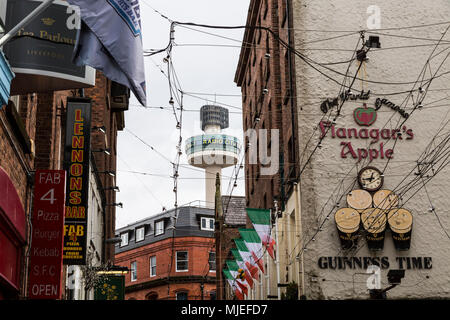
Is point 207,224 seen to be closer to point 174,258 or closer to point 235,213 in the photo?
point 174,258

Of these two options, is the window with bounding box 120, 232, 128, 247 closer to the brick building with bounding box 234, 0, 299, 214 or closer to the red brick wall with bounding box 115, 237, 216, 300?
the red brick wall with bounding box 115, 237, 216, 300

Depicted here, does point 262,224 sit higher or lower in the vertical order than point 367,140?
lower

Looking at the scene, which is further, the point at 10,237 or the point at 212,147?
the point at 212,147

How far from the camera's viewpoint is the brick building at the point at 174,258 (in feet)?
204

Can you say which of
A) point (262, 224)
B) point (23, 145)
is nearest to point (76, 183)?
point (23, 145)

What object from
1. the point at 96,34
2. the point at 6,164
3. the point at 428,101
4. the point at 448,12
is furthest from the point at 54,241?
the point at 448,12

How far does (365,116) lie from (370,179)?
2343mm

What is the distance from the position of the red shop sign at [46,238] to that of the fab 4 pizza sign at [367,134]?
13.0 meters

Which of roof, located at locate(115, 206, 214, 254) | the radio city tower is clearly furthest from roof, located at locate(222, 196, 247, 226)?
the radio city tower

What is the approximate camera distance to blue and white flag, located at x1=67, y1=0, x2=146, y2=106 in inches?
361

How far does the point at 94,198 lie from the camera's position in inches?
1091

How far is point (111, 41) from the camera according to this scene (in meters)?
9.34

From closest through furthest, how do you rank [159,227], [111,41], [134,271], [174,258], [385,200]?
[111,41]
[385,200]
[174,258]
[159,227]
[134,271]

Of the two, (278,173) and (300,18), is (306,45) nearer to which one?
(300,18)
